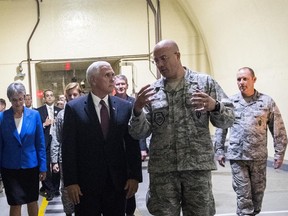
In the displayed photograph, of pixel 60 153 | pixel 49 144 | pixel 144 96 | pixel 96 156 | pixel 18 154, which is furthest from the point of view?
pixel 49 144

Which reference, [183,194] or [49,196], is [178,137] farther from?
[49,196]

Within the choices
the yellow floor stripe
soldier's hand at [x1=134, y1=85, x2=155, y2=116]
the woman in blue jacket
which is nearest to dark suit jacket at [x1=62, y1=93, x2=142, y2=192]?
soldier's hand at [x1=134, y1=85, x2=155, y2=116]

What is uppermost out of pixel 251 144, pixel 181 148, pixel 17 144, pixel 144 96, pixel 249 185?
pixel 144 96

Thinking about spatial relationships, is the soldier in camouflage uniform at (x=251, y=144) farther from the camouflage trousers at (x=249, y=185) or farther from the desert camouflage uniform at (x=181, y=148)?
the desert camouflage uniform at (x=181, y=148)

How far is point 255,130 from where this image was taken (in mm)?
3889

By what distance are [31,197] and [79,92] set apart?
128cm

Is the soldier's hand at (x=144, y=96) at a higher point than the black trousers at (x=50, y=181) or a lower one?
higher

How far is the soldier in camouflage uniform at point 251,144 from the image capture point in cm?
384

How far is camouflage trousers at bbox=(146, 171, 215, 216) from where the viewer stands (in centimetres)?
247

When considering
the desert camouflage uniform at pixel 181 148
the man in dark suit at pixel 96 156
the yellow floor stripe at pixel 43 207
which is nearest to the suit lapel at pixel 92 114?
the man in dark suit at pixel 96 156

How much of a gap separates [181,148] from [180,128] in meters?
0.14

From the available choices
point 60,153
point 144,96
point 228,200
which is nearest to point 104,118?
point 144,96

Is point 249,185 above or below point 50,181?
above

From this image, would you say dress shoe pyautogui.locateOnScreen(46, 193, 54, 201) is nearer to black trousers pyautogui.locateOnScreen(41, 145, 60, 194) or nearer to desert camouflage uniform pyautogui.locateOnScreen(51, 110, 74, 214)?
black trousers pyautogui.locateOnScreen(41, 145, 60, 194)
